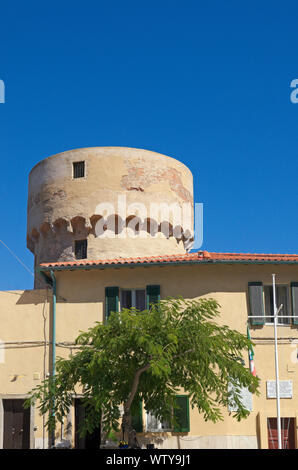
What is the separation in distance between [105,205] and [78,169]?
2.37 metres

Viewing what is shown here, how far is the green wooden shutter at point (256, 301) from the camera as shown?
1792 centimetres

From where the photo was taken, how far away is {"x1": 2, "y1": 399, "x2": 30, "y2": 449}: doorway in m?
18.5

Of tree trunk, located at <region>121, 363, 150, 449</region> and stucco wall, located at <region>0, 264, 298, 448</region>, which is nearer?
tree trunk, located at <region>121, 363, 150, 449</region>

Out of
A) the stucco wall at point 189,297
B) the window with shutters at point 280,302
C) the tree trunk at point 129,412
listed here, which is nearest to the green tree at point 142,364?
the tree trunk at point 129,412

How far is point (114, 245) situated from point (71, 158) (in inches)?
186

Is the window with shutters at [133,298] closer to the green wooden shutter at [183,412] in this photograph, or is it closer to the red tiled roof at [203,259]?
the red tiled roof at [203,259]

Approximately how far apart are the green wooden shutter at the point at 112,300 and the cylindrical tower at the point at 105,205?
21.6ft

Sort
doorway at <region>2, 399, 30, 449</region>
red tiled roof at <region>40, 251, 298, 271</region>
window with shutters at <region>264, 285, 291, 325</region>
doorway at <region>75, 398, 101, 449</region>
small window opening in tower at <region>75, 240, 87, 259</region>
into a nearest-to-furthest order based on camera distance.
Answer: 1. red tiled roof at <region>40, 251, 298, 271</region>
2. window with shutters at <region>264, 285, 291, 325</region>
3. doorway at <region>75, 398, 101, 449</region>
4. doorway at <region>2, 399, 30, 449</region>
5. small window opening in tower at <region>75, 240, 87, 259</region>

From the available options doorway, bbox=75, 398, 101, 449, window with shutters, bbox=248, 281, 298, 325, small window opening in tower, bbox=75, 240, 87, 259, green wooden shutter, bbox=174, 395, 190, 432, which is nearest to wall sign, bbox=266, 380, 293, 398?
window with shutters, bbox=248, 281, 298, 325

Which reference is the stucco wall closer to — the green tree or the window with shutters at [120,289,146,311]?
the window with shutters at [120,289,146,311]

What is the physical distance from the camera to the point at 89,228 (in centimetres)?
2517
